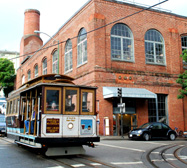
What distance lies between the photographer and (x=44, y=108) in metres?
8.57

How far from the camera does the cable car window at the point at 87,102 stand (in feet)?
30.5

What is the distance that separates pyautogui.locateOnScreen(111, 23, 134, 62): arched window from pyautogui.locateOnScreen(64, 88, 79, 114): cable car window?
1401 cm

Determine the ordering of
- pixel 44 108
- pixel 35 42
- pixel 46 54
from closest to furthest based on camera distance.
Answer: pixel 44 108, pixel 46 54, pixel 35 42

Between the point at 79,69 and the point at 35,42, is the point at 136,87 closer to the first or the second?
the point at 79,69

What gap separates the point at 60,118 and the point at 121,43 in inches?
634

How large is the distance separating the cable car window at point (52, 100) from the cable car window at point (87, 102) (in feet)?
3.07

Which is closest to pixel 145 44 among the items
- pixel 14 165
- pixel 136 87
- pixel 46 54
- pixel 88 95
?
pixel 136 87

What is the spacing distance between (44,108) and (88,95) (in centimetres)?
180

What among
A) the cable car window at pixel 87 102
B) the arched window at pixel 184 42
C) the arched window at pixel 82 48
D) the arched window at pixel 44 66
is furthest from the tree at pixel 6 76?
the cable car window at pixel 87 102

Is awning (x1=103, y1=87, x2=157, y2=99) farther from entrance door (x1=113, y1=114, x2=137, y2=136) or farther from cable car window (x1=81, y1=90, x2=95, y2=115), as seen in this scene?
cable car window (x1=81, y1=90, x2=95, y2=115)

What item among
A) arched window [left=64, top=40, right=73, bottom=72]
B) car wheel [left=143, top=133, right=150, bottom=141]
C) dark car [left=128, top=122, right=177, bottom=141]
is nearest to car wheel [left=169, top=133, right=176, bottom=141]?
dark car [left=128, top=122, right=177, bottom=141]

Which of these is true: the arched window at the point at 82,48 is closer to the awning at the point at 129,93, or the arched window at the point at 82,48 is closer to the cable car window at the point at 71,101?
the awning at the point at 129,93

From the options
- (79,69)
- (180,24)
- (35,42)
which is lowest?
(79,69)

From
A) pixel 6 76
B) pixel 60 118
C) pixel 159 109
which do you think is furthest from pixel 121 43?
pixel 6 76
